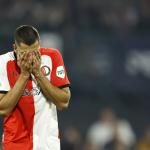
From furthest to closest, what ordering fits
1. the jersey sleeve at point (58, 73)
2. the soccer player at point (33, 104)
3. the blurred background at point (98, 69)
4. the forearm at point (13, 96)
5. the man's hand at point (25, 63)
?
the blurred background at point (98, 69) → the jersey sleeve at point (58, 73) → the soccer player at point (33, 104) → the forearm at point (13, 96) → the man's hand at point (25, 63)

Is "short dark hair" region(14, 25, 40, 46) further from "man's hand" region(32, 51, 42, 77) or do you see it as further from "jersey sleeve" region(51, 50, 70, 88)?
"jersey sleeve" region(51, 50, 70, 88)

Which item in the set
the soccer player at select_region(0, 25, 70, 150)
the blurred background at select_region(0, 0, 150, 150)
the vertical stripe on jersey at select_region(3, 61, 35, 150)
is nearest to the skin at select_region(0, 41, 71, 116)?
the soccer player at select_region(0, 25, 70, 150)

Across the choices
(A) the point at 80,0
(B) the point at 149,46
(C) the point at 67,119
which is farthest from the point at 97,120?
(A) the point at 80,0

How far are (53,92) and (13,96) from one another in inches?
12.8

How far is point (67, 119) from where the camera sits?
→ 581 inches

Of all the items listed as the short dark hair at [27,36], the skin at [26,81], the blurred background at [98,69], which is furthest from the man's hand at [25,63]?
the blurred background at [98,69]

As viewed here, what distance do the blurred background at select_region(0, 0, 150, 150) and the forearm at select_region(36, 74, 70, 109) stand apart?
23.4 feet

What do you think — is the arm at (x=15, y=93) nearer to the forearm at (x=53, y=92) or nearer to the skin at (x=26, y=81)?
the skin at (x=26, y=81)

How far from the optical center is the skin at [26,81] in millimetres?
6270

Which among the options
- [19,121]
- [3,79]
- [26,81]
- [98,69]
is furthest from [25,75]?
[98,69]

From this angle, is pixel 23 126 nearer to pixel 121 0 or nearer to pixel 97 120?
pixel 97 120

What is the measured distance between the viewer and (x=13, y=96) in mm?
6359

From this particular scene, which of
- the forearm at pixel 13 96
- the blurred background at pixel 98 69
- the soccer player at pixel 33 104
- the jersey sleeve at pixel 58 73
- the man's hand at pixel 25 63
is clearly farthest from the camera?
the blurred background at pixel 98 69

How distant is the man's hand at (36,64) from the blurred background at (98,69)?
7.33 m
